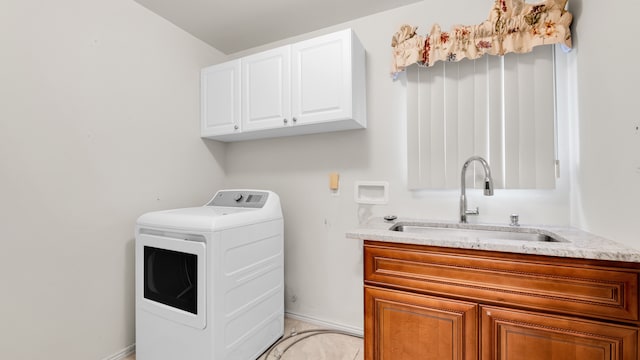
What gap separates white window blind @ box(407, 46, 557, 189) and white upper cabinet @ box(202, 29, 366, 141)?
422 millimetres

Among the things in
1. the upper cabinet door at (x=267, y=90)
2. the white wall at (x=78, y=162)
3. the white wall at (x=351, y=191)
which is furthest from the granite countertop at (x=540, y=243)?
the white wall at (x=78, y=162)

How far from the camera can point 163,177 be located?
207cm

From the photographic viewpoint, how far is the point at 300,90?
1.91 metres

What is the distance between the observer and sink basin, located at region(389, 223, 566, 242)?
1.47m

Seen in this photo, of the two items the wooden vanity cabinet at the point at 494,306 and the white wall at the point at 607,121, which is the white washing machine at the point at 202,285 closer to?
the wooden vanity cabinet at the point at 494,306

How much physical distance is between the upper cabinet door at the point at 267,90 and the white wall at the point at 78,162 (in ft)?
1.91

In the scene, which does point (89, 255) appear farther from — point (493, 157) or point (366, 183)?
point (493, 157)

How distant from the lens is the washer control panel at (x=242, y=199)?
200 cm

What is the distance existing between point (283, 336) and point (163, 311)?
0.87 meters

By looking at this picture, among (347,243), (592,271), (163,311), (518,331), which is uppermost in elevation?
(592,271)

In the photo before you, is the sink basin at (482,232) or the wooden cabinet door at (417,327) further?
the sink basin at (482,232)

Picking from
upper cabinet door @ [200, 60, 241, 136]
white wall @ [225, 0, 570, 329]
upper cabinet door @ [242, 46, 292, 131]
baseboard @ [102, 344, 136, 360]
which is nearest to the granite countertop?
white wall @ [225, 0, 570, 329]

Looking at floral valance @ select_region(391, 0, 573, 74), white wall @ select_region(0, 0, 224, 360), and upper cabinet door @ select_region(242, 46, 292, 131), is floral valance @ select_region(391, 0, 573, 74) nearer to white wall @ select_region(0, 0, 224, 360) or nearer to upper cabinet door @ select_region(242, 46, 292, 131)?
upper cabinet door @ select_region(242, 46, 292, 131)

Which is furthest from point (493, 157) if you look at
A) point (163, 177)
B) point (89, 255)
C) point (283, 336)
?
point (89, 255)
